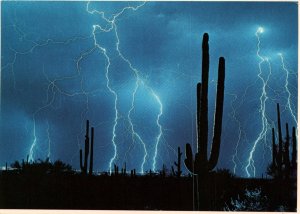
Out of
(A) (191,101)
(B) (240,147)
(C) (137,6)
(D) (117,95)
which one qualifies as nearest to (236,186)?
(B) (240,147)

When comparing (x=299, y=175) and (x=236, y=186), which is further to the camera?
(x=236, y=186)

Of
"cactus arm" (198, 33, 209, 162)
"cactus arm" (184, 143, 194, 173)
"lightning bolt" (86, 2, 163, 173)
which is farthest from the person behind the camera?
"lightning bolt" (86, 2, 163, 173)

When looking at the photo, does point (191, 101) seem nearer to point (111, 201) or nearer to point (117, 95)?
point (117, 95)

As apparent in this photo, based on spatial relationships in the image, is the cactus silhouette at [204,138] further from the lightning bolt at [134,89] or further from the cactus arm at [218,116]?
the lightning bolt at [134,89]

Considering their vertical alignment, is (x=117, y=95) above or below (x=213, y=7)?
below

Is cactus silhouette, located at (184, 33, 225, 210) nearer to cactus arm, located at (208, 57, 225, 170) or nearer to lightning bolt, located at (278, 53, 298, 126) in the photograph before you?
cactus arm, located at (208, 57, 225, 170)

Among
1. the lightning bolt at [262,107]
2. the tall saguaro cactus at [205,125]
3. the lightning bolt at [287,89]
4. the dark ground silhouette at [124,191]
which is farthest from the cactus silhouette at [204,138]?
the lightning bolt at [287,89]

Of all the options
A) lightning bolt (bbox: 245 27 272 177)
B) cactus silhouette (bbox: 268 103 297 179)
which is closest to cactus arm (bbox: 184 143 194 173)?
lightning bolt (bbox: 245 27 272 177)

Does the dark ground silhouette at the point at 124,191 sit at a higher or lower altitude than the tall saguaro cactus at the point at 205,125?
lower
